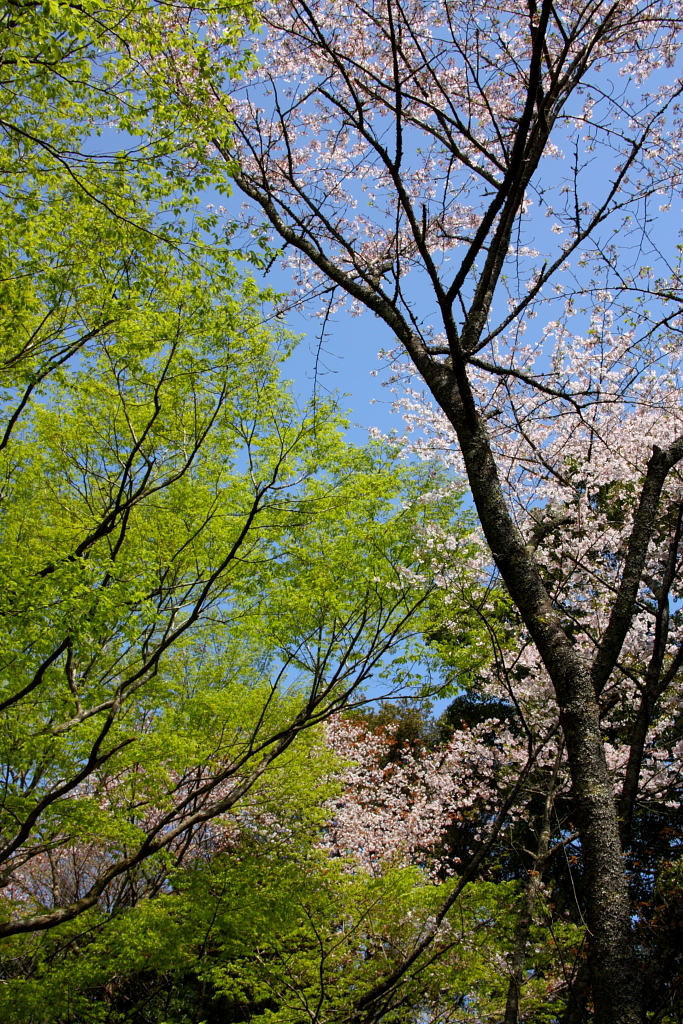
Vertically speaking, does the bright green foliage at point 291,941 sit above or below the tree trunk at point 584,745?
below

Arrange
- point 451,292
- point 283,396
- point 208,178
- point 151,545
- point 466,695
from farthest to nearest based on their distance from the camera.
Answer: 1. point 466,695
2. point 151,545
3. point 283,396
4. point 208,178
5. point 451,292

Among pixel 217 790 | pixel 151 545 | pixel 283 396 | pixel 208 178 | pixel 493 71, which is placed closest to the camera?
pixel 493 71

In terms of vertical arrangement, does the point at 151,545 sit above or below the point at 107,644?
above

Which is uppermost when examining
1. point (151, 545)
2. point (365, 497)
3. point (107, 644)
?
point (365, 497)

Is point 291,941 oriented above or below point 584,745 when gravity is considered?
below

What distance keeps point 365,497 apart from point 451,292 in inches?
182

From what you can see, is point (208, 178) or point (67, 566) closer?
point (67, 566)

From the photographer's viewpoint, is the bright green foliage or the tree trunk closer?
the tree trunk

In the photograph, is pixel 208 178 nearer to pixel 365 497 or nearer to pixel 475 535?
pixel 365 497

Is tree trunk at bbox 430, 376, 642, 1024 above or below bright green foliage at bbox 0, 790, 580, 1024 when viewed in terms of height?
above

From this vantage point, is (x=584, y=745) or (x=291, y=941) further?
(x=291, y=941)

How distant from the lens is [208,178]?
604 centimetres

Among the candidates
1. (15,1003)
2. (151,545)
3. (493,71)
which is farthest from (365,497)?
(15,1003)

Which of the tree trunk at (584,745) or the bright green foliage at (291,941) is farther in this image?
the bright green foliage at (291,941)
